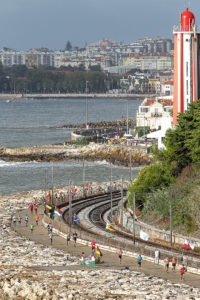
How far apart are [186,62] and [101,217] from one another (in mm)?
9540

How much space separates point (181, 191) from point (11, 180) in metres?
28.8

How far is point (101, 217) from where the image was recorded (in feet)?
119

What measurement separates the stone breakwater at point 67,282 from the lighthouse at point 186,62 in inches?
536

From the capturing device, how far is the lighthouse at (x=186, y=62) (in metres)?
39.4

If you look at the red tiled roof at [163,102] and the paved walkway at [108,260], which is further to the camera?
the red tiled roof at [163,102]

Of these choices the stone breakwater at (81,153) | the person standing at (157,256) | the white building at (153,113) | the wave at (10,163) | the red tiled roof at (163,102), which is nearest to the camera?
the person standing at (157,256)

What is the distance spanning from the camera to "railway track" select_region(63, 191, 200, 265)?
2873 centimetres

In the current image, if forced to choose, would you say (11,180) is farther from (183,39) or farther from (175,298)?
(175,298)

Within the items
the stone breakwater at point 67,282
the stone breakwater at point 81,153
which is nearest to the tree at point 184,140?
the stone breakwater at point 67,282

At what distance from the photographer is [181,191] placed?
3191 centimetres

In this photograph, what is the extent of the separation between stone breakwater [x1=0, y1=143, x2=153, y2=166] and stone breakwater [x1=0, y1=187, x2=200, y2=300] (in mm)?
34177

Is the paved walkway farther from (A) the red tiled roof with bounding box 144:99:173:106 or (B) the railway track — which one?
(A) the red tiled roof with bounding box 144:99:173:106

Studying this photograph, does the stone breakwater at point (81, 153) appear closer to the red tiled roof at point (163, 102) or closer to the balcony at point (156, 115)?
the balcony at point (156, 115)

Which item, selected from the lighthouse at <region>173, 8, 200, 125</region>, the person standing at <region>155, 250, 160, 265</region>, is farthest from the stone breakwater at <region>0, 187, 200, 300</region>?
the lighthouse at <region>173, 8, 200, 125</region>
